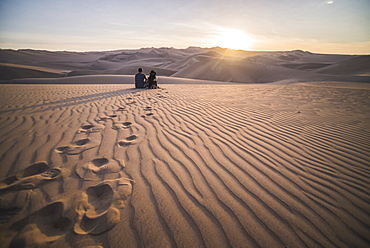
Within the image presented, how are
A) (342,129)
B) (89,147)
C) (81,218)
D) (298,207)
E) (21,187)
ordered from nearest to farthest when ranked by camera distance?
1. (81,218)
2. (298,207)
3. (21,187)
4. (89,147)
5. (342,129)

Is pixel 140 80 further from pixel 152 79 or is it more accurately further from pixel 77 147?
pixel 77 147

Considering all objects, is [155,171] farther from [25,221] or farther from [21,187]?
[21,187]

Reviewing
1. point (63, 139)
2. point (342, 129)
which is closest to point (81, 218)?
point (63, 139)

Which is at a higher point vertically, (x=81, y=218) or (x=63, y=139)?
(x=63, y=139)

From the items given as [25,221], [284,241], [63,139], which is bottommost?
[284,241]

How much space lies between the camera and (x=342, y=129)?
319 cm

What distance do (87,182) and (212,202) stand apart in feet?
4.14

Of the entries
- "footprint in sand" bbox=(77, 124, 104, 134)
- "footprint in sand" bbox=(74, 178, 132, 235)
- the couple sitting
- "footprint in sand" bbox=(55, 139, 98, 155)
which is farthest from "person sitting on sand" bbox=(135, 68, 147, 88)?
"footprint in sand" bbox=(74, 178, 132, 235)

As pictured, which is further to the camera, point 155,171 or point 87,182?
point 155,171

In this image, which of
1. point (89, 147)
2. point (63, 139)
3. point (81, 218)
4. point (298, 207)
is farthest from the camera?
point (63, 139)

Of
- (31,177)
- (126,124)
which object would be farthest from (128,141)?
(31,177)

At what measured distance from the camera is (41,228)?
49.4 inches

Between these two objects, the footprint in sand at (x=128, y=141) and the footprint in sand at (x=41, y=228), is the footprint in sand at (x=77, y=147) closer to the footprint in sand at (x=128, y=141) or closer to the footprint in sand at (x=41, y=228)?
the footprint in sand at (x=128, y=141)

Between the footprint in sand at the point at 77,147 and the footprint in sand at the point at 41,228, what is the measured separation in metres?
0.98
